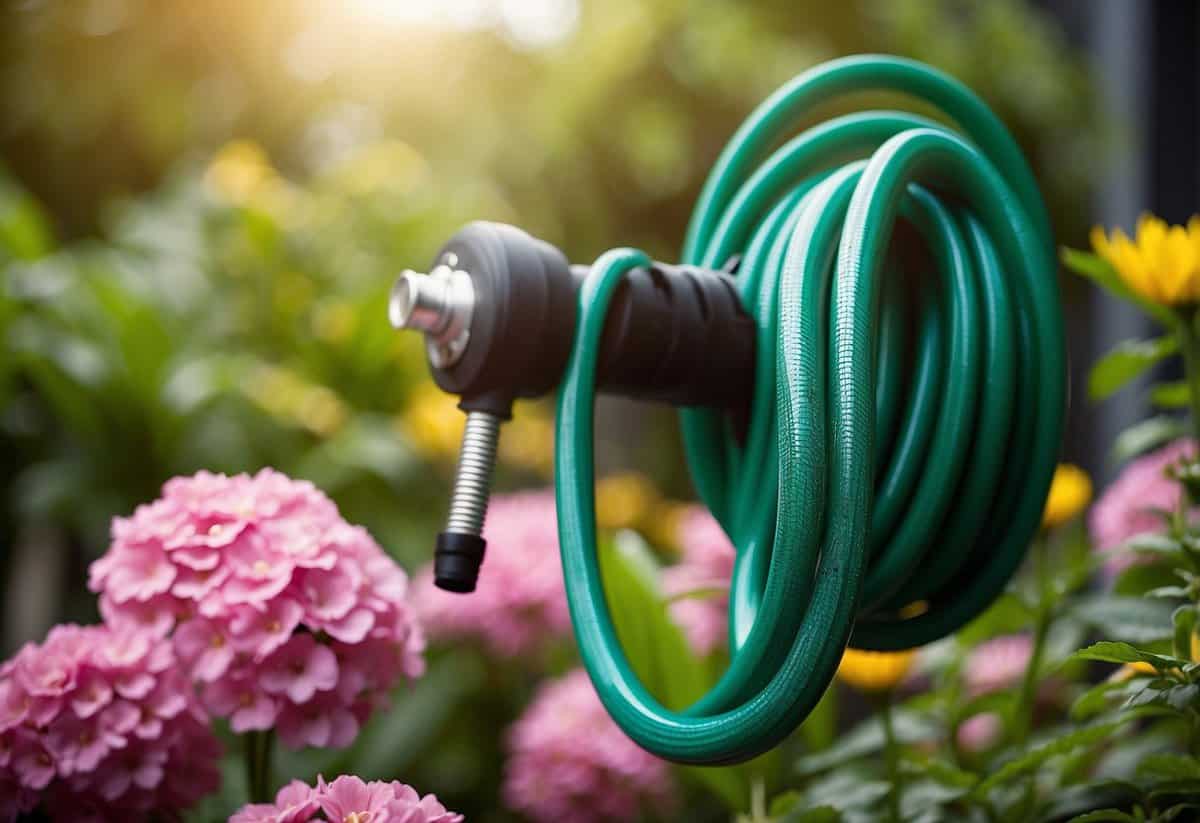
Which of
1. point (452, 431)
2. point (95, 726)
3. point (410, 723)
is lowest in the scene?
point (410, 723)

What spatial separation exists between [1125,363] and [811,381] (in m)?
0.38

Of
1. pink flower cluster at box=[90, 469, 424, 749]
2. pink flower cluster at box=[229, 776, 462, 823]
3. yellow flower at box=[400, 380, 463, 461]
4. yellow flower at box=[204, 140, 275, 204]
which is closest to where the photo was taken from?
pink flower cluster at box=[229, 776, 462, 823]

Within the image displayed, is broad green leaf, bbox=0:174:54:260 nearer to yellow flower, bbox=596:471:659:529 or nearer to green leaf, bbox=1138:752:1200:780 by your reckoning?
yellow flower, bbox=596:471:659:529

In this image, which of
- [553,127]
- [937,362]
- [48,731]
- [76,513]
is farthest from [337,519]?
[553,127]

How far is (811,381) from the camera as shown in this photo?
0.49m

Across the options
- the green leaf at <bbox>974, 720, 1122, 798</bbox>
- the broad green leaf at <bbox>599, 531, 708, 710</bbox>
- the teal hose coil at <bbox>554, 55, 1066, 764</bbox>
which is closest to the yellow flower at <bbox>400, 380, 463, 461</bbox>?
the broad green leaf at <bbox>599, 531, 708, 710</bbox>

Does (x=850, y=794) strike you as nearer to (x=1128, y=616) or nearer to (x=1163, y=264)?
(x=1128, y=616)

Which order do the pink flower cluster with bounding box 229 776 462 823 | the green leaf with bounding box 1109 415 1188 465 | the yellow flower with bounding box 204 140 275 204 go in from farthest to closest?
the yellow flower with bounding box 204 140 275 204 < the green leaf with bounding box 1109 415 1188 465 < the pink flower cluster with bounding box 229 776 462 823

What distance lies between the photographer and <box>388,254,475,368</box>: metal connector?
0.54m

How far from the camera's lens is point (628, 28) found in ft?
7.18

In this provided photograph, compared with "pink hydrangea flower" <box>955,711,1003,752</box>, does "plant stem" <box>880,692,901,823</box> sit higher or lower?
higher

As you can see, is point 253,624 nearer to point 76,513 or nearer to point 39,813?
point 39,813

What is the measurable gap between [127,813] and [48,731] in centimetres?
7

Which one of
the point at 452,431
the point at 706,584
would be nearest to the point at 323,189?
the point at 452,431
